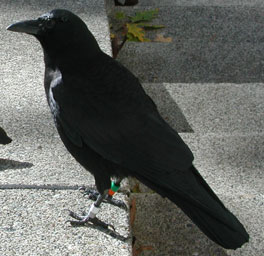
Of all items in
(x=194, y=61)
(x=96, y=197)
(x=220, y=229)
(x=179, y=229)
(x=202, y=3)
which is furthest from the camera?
(x=202, y=3)

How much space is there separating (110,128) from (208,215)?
1.86 feet

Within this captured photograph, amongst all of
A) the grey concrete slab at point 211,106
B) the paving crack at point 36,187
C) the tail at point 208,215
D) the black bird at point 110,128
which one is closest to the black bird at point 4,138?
the paving crack at point 36,187

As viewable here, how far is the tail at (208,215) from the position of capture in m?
2.66

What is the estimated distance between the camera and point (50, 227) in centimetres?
288

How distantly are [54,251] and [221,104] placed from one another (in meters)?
2.66

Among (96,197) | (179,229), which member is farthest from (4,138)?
(179,229)

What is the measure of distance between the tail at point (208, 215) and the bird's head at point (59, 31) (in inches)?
29.6

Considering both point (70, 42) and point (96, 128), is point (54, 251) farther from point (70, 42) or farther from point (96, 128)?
point (70, 42)

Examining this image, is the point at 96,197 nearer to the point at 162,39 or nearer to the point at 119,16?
the point at 162,39

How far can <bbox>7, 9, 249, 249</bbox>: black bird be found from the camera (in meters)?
2.74

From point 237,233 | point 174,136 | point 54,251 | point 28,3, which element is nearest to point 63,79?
point 174,136

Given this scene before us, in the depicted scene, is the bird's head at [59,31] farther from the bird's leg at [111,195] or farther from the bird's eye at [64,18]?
the bird's leg at [111,195]

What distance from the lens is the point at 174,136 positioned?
2.88 meters

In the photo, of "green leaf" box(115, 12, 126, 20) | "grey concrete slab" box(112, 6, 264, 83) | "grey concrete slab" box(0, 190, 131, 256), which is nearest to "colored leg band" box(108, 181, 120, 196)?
"grey concrete slab" box(0, 190, 131, 256)
